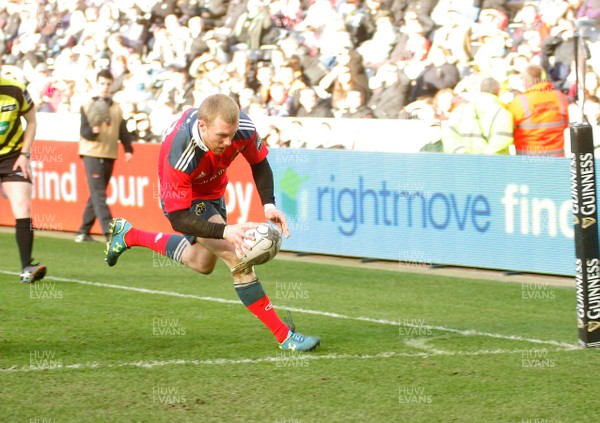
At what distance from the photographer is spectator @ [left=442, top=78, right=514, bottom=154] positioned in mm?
12453

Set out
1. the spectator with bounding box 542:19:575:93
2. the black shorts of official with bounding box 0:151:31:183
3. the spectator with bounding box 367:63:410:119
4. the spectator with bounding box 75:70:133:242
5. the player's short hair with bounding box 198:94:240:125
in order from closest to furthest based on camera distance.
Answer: the player's short hair with bounding box 198:94:240:125
the black shorts of official with bounding box 0:151:31:183
the spectator with bounding box 542:19:575:93
the spectator with bounding box 75:70:133:242
the spectator with bounding box 367:63:410:119

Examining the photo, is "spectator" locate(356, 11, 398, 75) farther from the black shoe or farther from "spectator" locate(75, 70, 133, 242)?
the black shoe

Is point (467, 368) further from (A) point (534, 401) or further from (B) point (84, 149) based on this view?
(B) point (84, 149)

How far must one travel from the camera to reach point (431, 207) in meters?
12.6

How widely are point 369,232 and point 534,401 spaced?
6929 millimetres

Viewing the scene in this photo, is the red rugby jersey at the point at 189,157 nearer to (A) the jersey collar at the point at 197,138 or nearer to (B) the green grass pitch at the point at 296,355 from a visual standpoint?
(A) the jersey collar at the point at 197,138

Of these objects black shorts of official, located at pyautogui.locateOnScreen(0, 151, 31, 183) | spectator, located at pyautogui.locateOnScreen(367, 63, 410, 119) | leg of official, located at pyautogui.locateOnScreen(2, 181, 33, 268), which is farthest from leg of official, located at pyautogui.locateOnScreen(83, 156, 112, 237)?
black shorts of official, located at pyautogui.locateOnScreen(0, 151, 31, 183)

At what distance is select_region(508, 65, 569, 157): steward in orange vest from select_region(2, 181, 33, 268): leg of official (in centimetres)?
522

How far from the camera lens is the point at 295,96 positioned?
17.0 metres

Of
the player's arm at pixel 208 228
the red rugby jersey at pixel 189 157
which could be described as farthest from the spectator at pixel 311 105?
the player's arm at pixel 208 228

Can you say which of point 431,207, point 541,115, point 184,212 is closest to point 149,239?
point 184,212

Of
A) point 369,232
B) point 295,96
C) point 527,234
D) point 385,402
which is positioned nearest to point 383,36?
point 295,96

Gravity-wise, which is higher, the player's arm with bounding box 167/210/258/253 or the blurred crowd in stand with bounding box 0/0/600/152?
the blurred crowd in stand with bounding box 0/0/600/152

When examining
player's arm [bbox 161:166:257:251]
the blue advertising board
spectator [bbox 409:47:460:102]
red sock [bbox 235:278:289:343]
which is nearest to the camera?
player's arm [bbox 161:166:257:251]
